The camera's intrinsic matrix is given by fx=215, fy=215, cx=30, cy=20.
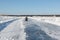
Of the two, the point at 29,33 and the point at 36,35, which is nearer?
the point at 36,35

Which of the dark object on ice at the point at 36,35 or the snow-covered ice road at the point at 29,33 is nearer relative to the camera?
the dark object on ice at the point at 36,35

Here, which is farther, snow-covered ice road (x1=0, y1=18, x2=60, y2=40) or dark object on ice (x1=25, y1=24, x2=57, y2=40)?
A: snow-covered ice road (x1=0, y1=18, x2=60, y2=40)

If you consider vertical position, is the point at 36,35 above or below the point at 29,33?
above
